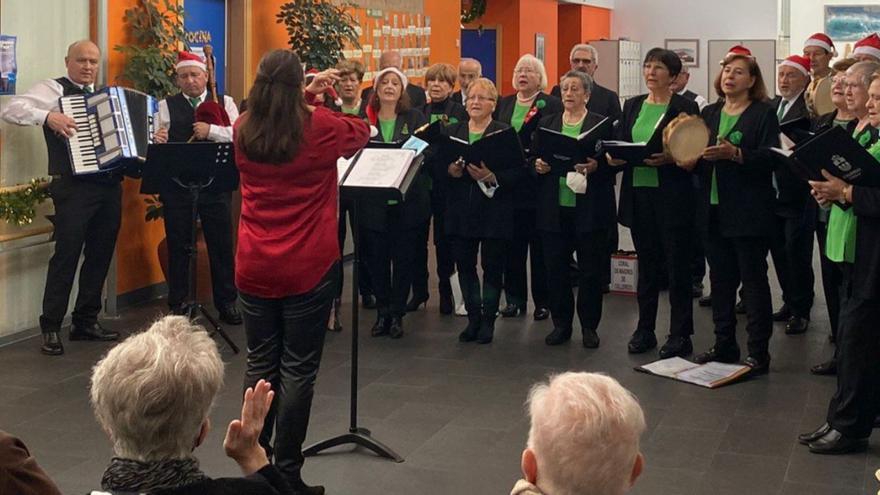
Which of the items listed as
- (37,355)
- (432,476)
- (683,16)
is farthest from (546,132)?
(683,16)

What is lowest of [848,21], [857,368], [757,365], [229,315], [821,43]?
[757,365]

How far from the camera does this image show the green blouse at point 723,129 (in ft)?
21.0

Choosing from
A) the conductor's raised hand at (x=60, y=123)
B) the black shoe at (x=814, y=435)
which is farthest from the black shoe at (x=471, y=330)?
the conductor's raised hand at (x=60, y=123)

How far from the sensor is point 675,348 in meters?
6.95

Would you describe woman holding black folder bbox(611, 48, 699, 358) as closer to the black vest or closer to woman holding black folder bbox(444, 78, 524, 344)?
woman holding black folder bbox(444, 78, 524, 344)

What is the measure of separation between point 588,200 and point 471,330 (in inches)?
44.0

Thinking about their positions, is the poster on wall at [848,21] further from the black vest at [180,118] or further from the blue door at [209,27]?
the black vest at [180,118]

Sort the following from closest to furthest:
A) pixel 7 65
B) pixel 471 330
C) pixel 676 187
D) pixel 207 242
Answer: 1. pixel 676 187
2. pixel 7 65
3. pixel 471 330
4. pixel 207 242

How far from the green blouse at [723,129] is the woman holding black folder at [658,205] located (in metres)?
0.23

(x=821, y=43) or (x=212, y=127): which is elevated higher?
(x=821, y=43)

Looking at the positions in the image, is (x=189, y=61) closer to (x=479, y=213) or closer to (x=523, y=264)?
(x=479, y=213)

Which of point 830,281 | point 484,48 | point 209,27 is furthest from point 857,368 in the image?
point 484,48

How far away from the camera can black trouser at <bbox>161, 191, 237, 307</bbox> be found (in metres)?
7.87

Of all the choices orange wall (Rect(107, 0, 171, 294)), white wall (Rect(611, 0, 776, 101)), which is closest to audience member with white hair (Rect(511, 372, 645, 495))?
orange wall (Rect(107, 0, 171, 294))
